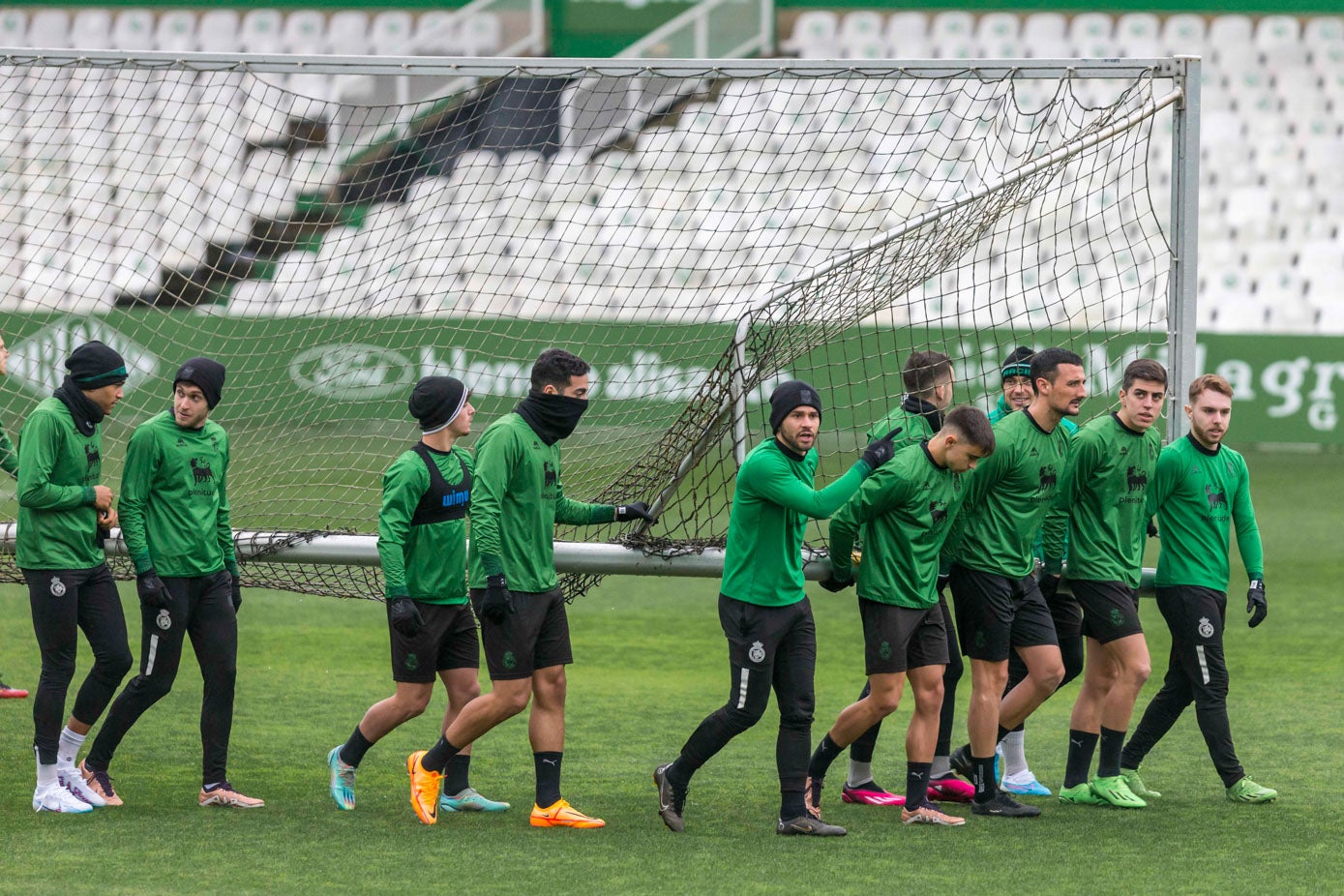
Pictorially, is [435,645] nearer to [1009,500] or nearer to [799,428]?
[799,428]

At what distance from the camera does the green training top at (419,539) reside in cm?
600

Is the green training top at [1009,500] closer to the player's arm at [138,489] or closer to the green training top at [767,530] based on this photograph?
the green training top at [767,530]

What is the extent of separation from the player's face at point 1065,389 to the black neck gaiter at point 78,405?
374cm

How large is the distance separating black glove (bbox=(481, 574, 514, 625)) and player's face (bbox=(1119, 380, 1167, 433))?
2.56m

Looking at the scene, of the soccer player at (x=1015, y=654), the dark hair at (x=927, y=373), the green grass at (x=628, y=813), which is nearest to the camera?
the green grass at (x=628, y=813)

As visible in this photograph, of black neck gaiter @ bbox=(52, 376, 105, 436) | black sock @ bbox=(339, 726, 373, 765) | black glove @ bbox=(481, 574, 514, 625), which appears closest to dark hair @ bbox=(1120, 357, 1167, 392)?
black glove @ bbox=(481, 574, 514, 625)

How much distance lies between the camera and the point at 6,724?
7.61m

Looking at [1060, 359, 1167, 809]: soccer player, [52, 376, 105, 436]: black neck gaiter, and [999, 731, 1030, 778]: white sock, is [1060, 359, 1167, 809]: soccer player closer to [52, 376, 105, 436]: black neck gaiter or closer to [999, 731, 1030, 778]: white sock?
[999, 731, 1030, 778]: white sock

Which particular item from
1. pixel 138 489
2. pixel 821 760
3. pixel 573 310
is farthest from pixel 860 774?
Answer: pixel 573 310

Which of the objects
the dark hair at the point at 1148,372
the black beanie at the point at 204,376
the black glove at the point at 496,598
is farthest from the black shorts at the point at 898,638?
the black beanie at the point at 204,376

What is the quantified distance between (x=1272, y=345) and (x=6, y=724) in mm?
15082

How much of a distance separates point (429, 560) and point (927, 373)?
84.8 inches

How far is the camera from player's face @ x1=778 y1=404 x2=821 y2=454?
228 inches

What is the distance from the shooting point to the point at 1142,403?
629 cm
